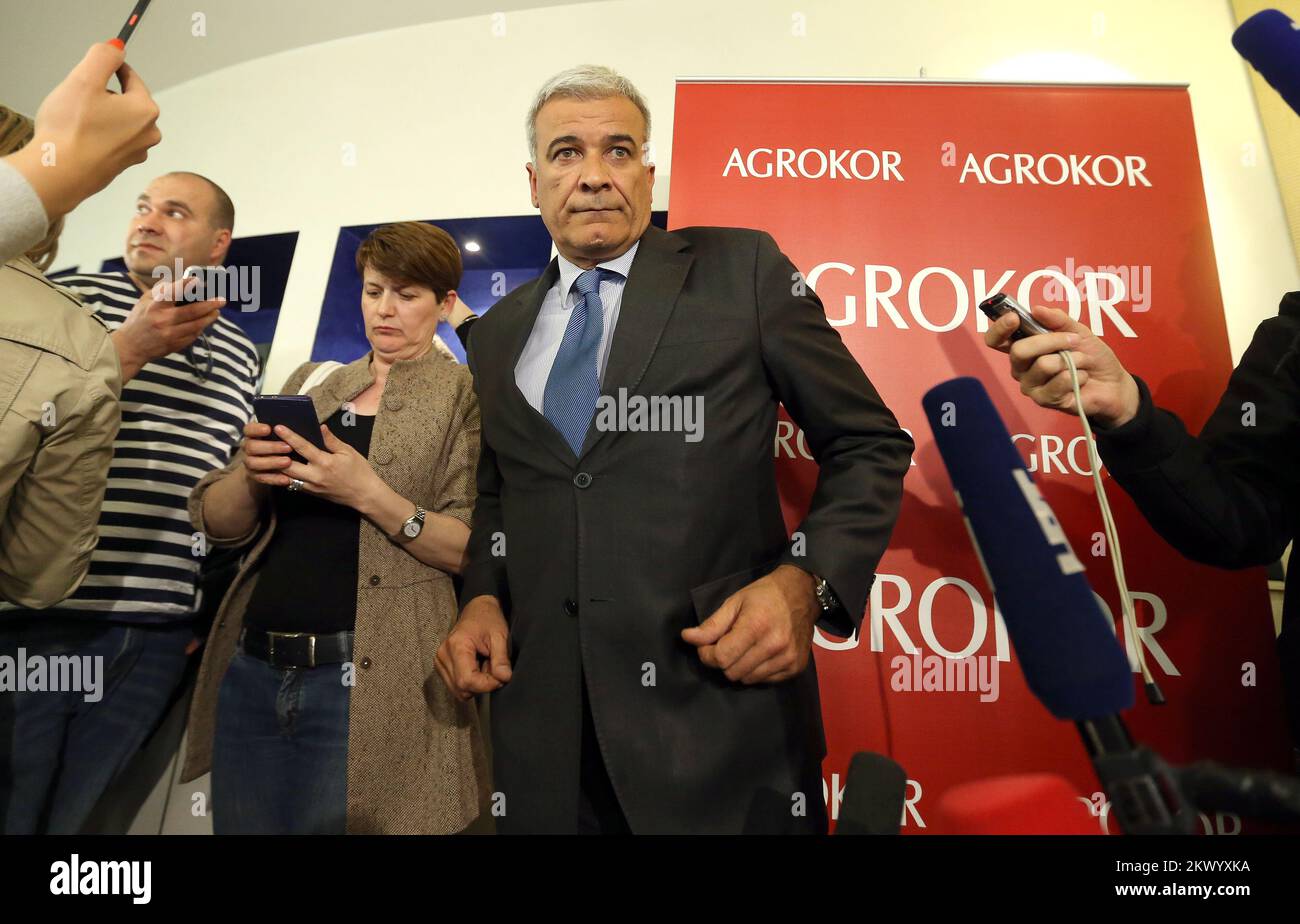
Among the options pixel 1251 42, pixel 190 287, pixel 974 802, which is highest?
pixel 190 287

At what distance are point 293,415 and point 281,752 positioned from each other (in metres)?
0.72

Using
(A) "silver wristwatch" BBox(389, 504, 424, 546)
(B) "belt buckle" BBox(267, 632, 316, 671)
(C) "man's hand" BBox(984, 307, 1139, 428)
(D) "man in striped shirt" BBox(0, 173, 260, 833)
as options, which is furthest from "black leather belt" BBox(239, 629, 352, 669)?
(C) "man's hand" BBox(984, 307, 1139, 428)

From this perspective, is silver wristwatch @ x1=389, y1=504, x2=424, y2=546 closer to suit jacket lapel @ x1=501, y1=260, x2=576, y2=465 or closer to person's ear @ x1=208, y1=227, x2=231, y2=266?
suit jacket lapel @ x1=501, y1=260, x2=576, y2=465

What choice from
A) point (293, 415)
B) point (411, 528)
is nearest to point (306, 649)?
point (411, 528)

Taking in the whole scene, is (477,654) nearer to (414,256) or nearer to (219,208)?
(414,256)

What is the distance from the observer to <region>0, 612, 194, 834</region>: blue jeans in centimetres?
165

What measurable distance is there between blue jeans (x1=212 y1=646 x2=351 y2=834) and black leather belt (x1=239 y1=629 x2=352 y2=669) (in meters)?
0.02

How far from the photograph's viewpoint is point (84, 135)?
3.26 ft

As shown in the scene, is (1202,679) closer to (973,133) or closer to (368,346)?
(973,133)

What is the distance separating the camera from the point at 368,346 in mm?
2201

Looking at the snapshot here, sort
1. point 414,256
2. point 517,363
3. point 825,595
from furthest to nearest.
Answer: point 414,256
point 517,363
point 825,595

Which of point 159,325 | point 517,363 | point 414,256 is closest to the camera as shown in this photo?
point 517,363
